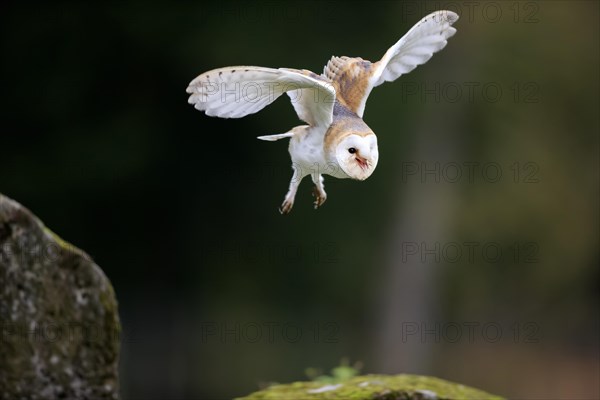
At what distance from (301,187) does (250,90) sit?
18.1 feet

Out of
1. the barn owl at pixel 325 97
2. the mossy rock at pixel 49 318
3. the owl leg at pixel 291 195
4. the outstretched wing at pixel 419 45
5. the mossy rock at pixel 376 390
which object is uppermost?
the outstretched wing at pixel 419 45

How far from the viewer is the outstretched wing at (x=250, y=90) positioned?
8.75 ft

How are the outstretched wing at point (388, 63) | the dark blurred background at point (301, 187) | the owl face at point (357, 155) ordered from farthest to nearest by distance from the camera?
the dark blurred background at point (301, 187) < the outstretched wing at point (388, 63) < the owl face at point (357, 155)

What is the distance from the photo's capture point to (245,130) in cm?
880

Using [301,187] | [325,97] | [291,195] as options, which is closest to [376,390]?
[291,195]

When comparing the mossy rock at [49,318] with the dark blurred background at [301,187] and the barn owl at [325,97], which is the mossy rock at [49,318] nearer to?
the barn owl at [325,97]

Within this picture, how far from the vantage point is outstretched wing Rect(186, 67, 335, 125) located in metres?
2.67

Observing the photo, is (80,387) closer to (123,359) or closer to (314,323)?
(123,359)

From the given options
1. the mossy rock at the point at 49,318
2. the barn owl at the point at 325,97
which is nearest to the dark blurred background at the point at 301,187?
the mossy rock at the point at 49,318

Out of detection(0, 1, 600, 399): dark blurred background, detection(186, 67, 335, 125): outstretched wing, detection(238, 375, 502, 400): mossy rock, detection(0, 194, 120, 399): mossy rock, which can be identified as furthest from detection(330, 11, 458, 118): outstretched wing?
detection(0, 1, 600, 399): dark blurred background

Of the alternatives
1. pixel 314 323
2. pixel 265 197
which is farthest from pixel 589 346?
pixel 265 197

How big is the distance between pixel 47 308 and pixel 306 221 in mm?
5787

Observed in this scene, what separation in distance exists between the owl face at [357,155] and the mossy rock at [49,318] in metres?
1.18

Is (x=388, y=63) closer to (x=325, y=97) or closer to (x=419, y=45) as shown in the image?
(x=419, y=45)
